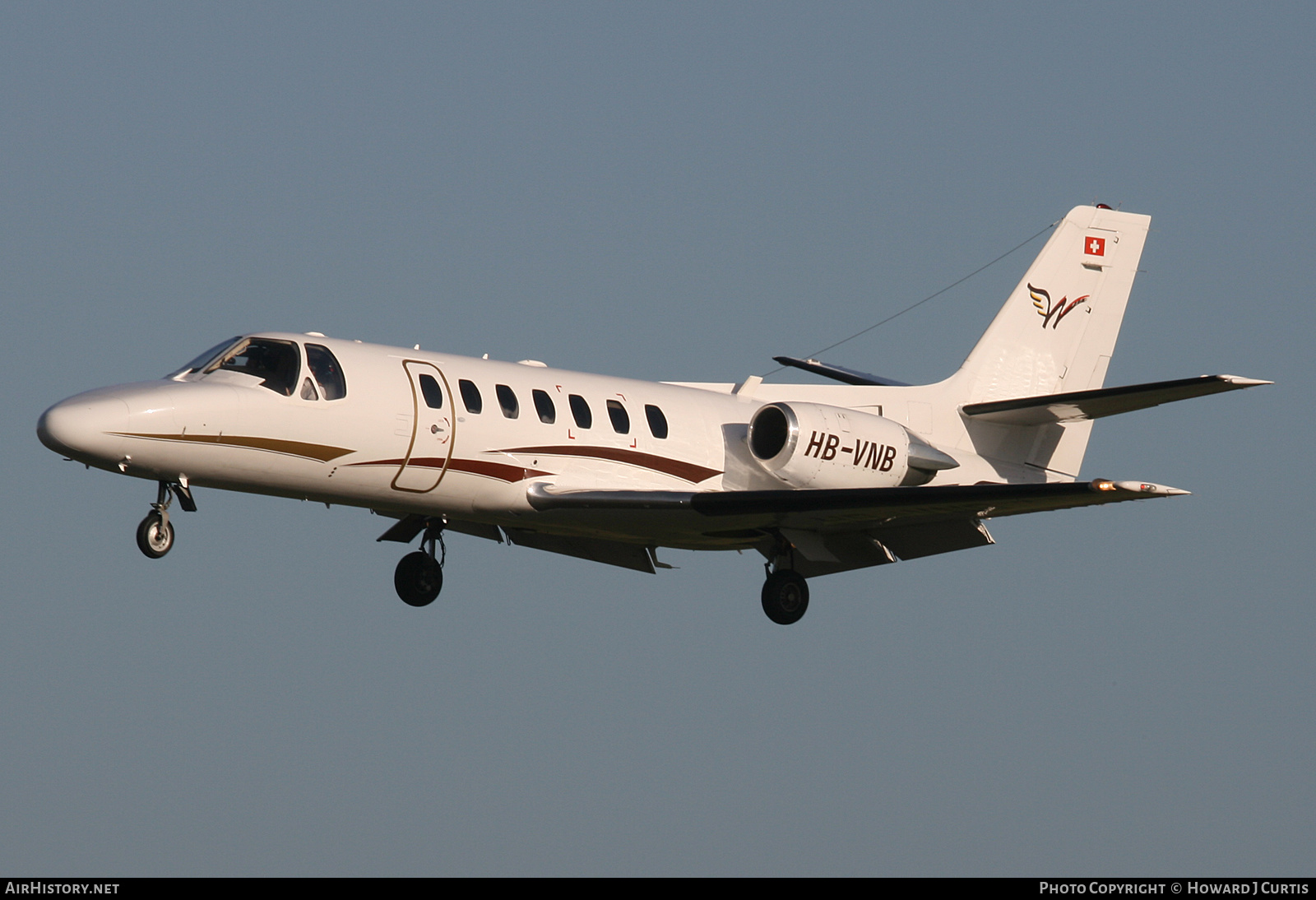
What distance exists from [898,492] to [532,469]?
452 cm

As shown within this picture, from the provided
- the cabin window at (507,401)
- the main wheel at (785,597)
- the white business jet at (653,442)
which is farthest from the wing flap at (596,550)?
the cabin window at (507,401)

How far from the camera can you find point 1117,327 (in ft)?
89.8

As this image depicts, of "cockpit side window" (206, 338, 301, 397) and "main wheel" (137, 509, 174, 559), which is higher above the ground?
"cockpit side window" (206, 338, 301, 397)

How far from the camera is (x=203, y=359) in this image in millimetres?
20516

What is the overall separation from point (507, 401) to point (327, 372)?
93.5 inches

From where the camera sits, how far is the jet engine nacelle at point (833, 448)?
23.1 metres

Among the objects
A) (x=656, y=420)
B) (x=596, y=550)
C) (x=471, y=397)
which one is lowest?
(x=596, y=550)

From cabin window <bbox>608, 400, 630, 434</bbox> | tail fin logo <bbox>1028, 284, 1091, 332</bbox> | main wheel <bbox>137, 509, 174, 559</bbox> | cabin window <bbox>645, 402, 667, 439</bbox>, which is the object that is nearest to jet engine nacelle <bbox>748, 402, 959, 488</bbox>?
cabin window <bbox>645, 402, 667, 439</bbox>

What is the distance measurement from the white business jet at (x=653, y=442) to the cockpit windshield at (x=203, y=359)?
30mm

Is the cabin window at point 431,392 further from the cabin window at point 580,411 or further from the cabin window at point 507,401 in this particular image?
the cabin window at point 580,411

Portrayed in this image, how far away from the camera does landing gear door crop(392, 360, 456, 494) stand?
20922 mm

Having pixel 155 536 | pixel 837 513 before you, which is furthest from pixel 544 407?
pixel 155 536

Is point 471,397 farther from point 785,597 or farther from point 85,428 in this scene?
point 785,597

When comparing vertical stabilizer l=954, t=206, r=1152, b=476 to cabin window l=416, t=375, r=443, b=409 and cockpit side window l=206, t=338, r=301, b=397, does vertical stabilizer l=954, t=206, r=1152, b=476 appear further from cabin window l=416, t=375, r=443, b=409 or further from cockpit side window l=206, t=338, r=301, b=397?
cockpit side window l=206, t=338, r=301, b=397
